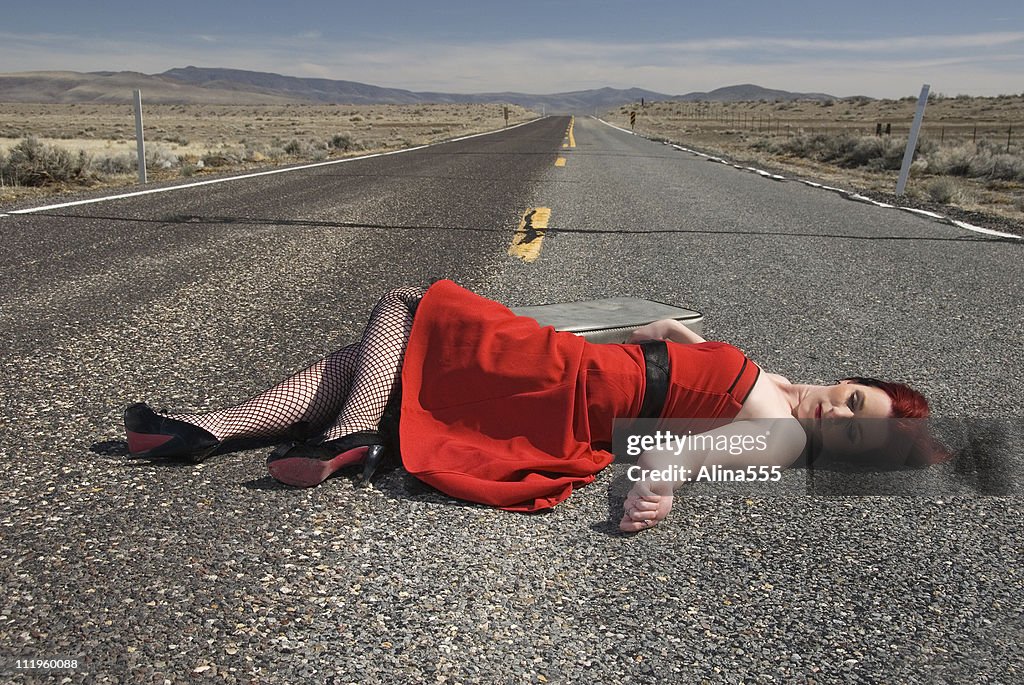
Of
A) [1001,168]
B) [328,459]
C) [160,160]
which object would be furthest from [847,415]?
[1001,168]

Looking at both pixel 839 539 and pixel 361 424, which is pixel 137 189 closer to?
pixel 361 424

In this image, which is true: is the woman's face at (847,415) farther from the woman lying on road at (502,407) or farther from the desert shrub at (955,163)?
the desert shrub at (955,163)

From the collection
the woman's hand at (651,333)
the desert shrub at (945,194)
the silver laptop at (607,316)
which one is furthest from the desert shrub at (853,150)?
the woman's hand at (651,333)

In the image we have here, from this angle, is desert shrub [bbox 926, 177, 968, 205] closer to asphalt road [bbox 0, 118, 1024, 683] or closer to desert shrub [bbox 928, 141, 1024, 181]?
desert shrub [bbox 928, 141, 1024, 181]

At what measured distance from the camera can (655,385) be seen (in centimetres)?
267

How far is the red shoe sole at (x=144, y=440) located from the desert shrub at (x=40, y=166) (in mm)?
10264

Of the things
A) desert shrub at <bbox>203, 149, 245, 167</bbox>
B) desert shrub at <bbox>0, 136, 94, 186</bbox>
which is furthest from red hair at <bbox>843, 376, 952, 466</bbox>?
desert shrub at <bbox>203, 149, 245, 167</bbox>

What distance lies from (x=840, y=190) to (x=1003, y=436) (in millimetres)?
9707

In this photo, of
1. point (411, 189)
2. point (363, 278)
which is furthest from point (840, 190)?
point (363, 278)

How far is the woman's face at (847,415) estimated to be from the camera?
262cm

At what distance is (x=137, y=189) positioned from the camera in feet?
30.6

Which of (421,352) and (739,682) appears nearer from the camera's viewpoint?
(739,682)

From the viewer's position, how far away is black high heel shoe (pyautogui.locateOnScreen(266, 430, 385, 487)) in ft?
7.93

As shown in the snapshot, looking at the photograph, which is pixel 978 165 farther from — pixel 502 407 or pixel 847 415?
pixel 502 407
